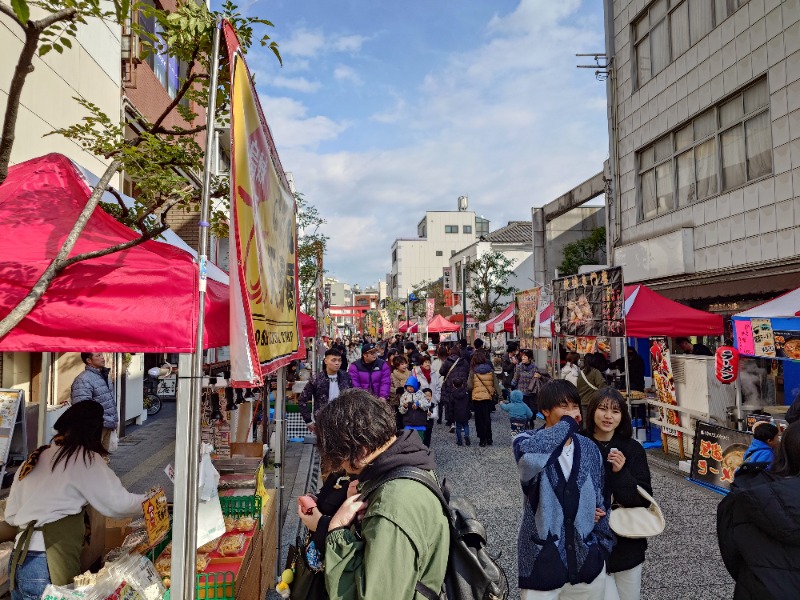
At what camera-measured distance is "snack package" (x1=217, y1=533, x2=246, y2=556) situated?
137 inches

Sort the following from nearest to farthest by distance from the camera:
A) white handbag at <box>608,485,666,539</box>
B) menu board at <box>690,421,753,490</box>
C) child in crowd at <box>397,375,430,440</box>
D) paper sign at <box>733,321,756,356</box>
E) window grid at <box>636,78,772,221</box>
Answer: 1. white handbag at <box>608,485,666,539</box>
2. menu board at <box>690,421,753,490</box>
3. paper sign at <box>733,321,756,356</box>
4. child in crowd at <box>397,375,430,440</box>
5. window grid at <box>636,78,772,221</box>

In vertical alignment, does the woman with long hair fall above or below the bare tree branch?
below

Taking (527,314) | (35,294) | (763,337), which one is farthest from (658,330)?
(35,294)

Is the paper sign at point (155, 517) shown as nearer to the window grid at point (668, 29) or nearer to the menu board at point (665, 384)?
the menu board at point (665, 384)

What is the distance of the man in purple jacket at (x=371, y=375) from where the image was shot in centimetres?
827

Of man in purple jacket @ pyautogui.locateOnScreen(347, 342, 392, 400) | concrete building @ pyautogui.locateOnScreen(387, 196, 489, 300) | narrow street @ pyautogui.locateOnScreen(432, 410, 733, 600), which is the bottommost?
narrow street @ pyautogui.locateOnScreen(432, 410, 733, 600)

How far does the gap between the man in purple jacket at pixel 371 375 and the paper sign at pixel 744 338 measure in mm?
4926

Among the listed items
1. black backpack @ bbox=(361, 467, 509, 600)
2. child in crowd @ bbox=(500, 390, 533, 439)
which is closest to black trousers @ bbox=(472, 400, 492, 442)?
child in crowd @ bbox=(500, 390, 533, 439)

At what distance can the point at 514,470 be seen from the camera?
868cm

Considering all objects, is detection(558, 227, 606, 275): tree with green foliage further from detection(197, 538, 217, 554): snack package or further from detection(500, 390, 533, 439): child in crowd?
detection(197, 538, 217, 554): snack package

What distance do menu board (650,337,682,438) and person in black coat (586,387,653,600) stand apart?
6.36 metres

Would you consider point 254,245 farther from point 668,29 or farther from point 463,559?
point 668,29

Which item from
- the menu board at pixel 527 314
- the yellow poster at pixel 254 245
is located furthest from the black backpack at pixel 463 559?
the menu board at pixel 527 314

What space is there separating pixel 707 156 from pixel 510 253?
33689mm
